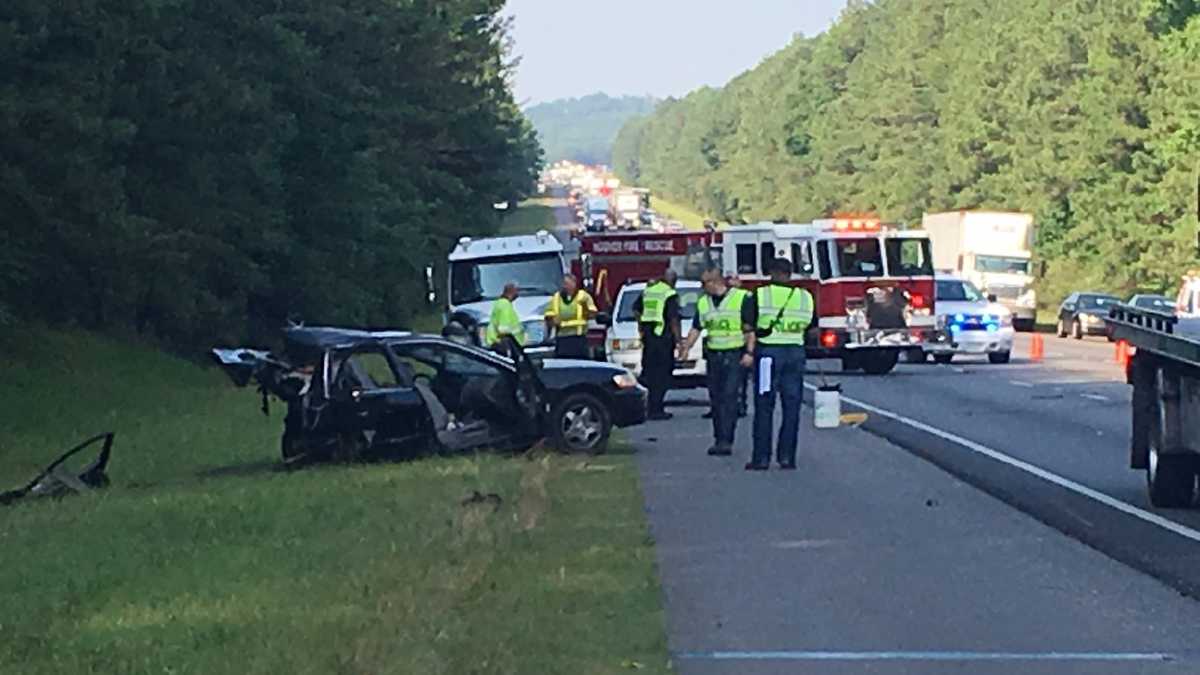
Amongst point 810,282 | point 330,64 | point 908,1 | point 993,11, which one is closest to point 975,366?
point 810,282

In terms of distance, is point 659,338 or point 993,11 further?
point 993,11

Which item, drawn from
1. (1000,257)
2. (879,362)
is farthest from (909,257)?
(1000,257)

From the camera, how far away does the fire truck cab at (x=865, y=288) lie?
3653 centimetres

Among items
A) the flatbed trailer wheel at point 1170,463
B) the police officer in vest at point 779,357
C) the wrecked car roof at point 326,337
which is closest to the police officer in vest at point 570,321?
the wrecked car roof at point 326,337

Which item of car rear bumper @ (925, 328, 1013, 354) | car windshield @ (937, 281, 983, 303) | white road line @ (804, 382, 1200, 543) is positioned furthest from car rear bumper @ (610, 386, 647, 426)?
car windshield @ (937, 281, 983, 303)

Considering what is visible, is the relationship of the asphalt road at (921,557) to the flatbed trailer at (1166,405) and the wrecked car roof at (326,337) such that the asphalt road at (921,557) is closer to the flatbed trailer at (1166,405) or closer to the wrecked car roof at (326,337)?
the flatbed trailer at (1166,405)

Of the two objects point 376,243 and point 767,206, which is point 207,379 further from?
point 767,206

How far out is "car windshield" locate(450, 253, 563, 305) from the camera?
3597cm

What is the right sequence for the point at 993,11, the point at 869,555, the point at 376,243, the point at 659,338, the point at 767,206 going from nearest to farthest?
the point at 869,555 < the point at 659,338 < the point at 376,243 < the point at 993,11 < the point at 767,206

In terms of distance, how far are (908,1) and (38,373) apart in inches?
4817

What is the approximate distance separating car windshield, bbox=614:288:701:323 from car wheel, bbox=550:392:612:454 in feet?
29.0

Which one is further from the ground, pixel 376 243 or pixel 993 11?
pixel 993 11

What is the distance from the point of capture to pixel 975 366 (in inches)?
1591

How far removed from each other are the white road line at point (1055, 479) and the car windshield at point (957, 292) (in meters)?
14.4
